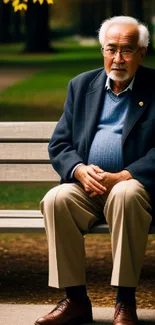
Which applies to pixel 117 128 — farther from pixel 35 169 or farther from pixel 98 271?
pixel 98 271

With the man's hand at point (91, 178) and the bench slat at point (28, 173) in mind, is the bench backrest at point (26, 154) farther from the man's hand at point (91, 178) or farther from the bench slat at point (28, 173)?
the man's hand at point (91, 178)

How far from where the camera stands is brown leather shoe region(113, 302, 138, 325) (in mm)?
4797

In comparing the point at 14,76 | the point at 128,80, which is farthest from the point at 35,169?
the point at 14,76

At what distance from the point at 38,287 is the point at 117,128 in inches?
51.4

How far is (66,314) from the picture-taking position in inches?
196

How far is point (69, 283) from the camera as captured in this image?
16.0 feet

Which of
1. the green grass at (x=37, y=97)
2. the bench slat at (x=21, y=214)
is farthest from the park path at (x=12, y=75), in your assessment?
the bench slat at (x=21, y=214)

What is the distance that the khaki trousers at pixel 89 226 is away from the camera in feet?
15.5

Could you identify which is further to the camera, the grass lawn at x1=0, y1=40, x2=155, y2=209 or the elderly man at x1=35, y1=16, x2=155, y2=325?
the grass lawn at x1=0, y1=40, x2=155, y2=209

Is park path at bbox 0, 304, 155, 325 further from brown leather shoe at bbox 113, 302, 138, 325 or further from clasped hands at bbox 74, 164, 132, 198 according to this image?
clasped hands at bbox 74, 164, 132, 198

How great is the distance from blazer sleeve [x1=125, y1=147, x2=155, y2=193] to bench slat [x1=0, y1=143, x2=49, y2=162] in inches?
46.9

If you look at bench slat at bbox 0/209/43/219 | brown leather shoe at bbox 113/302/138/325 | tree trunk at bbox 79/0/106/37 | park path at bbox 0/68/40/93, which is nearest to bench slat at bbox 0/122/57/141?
bench slat at bbox 0/209/43/219

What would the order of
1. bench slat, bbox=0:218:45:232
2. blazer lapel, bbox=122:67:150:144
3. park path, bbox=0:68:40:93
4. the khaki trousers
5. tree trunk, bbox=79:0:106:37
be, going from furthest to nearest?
tree trunk, bbox=79:0:106:37 → park path, bbox=0:68:40:93 → bench slat, bbox=0:218:45:232 → blazer lapel, bbox=122:67:150:144 → the khaki trousers

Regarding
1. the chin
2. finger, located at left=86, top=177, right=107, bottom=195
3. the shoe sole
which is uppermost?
the chin
